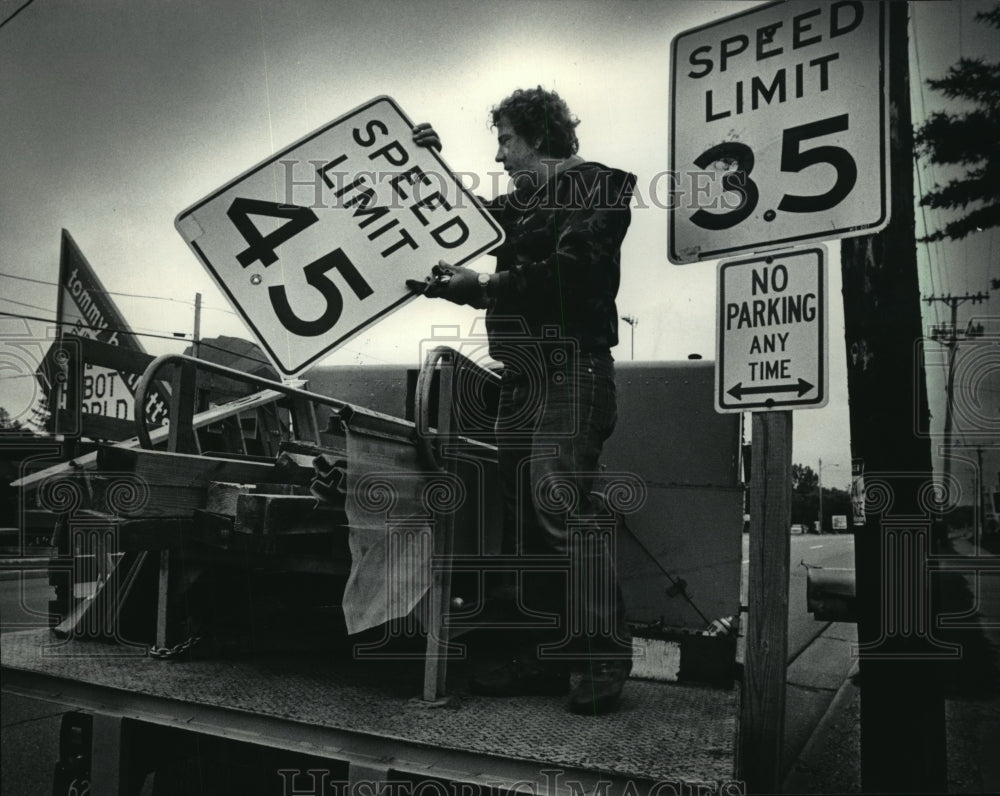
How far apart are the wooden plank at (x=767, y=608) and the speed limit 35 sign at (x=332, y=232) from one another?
128 cm

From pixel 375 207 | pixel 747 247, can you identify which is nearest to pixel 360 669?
pixel 375 207

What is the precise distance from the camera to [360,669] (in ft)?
10.3

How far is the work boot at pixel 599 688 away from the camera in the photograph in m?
2.54

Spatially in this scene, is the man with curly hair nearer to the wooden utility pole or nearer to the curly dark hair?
the curly dark hair

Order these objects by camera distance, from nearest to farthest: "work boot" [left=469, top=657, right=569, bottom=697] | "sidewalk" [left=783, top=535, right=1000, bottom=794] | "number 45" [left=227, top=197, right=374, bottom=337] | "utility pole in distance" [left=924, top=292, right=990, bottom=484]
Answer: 1. "work boot" [left=469, top=657, right=569, bottom=697]
2. "number 45" [left=227, top=197, right=374, bottom=337]
3. "sidewalk" [left=783, top=535, right=1000, bottom=794]
4. "utility pole in distance" [left=924, top=292, right=990, bottom=484]

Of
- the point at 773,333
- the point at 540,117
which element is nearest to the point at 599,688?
the point at 773,333

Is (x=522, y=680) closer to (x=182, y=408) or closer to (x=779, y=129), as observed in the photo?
(x=182, y=408)

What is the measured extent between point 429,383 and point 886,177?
1592 millimetres

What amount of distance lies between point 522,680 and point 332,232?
5.83 ft

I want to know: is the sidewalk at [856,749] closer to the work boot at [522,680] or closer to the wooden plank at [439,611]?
the work boot at [522,680]

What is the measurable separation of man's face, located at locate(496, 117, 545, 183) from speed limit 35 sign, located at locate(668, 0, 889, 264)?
25.4 inches

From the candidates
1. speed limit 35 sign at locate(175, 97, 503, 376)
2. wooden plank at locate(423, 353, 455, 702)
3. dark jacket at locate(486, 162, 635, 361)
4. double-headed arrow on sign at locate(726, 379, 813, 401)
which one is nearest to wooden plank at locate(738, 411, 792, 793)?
double-headed arrow on sign at locate(726, 379, 813, 401)

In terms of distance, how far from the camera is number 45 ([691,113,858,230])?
256 cm

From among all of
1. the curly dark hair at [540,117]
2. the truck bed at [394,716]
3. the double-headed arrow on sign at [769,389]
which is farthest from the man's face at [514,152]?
the truck bed at [394,716]
